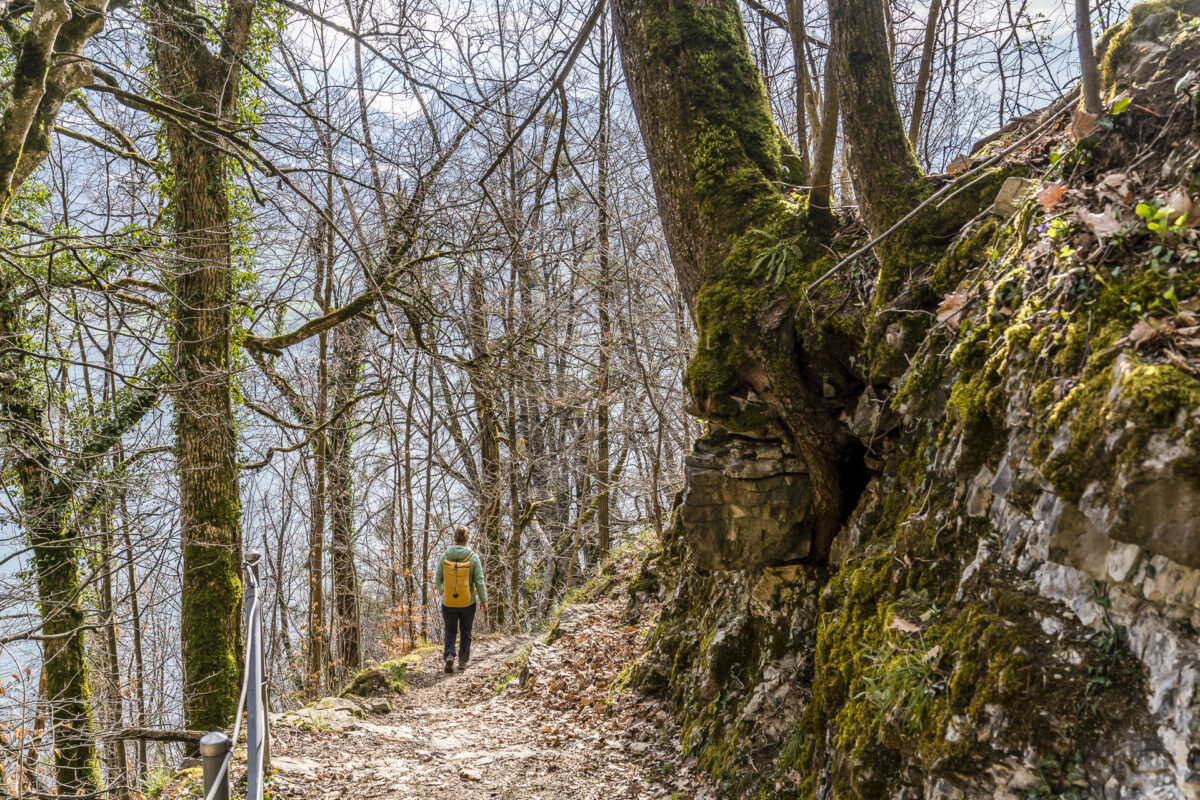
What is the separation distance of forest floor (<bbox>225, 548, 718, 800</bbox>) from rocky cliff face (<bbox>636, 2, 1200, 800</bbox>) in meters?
1.48

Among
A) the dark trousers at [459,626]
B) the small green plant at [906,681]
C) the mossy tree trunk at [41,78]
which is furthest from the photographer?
the dark trousers at [459,626]

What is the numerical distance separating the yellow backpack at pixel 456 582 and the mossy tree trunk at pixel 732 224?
586 cm

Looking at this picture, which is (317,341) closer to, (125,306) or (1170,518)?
(125,306)

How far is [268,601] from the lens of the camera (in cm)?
1914

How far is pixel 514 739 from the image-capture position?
6.07 meters

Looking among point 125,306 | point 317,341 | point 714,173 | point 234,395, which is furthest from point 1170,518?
point 317,341

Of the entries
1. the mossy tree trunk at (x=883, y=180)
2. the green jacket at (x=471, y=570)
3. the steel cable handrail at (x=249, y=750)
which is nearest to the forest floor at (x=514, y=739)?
the green jacket at (x=471, y=570)

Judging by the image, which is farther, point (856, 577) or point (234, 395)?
point (234, 395)

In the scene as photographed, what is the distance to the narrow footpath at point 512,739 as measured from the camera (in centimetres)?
484

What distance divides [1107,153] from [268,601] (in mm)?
21181

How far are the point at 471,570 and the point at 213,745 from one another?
734cm

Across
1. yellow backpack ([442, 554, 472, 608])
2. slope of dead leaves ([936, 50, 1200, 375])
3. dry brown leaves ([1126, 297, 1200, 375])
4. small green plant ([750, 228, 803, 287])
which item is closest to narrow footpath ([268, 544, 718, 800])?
yellow backpack ([442, 554, 472, 608])

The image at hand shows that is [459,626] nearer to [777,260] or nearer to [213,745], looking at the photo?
[777,260]

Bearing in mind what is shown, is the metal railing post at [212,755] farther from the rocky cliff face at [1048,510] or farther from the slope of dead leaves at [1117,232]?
the slope of dead leaves at [1117,232]
